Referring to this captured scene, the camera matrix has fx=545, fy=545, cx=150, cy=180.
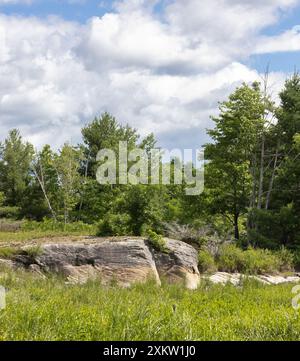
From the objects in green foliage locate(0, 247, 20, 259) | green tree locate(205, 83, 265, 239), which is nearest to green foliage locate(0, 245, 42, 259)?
green foliage locate(0, 247, 20, 259)

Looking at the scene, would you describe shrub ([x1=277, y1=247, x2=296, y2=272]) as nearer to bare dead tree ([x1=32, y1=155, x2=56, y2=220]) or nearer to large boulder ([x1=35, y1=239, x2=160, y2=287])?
large boulder ([x1=35, y1=239, x2=160, y2=287])

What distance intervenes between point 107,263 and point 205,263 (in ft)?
14.1

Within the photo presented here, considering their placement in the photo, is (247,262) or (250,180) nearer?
(247,262)

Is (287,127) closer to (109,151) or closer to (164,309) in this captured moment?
(109,151)

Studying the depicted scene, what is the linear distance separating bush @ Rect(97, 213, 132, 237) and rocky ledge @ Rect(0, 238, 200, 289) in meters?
2.02

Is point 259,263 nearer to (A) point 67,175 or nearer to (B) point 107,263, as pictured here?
(B) point 107,263

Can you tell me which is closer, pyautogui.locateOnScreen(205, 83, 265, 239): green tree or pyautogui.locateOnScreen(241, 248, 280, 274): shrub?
pyautogui.locateOnScreen(241, 248, 280, 274): shrub

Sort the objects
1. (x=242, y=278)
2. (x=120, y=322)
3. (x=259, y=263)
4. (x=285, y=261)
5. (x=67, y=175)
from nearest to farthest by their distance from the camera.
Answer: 1. (x=120, y=322)
2. (x=242, y=278)
3. (x=259, y=263)
4. (x=285, y=261)
5. (x=67, y=175)

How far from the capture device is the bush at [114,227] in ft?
61.6

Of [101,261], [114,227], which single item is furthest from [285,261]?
[101,261]

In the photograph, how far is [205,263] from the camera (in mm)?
18578

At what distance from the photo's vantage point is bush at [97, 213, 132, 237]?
18.8m

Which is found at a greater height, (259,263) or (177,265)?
(177,265)
